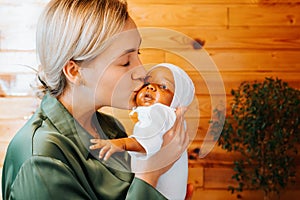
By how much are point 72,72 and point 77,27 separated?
0.34 ft

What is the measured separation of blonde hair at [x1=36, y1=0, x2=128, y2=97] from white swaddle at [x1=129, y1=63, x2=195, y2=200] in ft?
0.40

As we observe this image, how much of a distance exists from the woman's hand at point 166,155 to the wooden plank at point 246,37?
209cm

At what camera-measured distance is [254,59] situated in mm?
3133

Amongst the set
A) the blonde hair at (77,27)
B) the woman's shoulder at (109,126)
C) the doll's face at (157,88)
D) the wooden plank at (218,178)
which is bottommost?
the wooden plank at (218,178)

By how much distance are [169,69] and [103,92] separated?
14 cm

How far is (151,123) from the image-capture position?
3.43ft

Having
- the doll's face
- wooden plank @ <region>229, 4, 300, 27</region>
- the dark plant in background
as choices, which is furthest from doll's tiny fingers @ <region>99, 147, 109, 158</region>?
wooden plank @ <region>229, 4, 300, 27</region>

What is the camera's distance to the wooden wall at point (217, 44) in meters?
3.11

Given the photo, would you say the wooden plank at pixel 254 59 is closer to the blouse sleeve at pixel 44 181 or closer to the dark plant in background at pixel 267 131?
the dark plant in background at pixel 267 131

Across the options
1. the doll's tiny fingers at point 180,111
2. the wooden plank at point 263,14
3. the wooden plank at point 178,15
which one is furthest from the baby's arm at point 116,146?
the wooden plank at point 263,14

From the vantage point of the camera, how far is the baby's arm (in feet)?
3.36

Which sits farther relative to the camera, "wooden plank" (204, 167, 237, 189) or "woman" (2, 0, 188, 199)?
"wooden plank" (204, 167, 237, 189)

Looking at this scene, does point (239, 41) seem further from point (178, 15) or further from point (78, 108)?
point (78, 108)

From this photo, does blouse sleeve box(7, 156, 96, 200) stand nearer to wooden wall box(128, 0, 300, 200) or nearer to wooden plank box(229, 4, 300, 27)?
wooden wall box(128, 0, 300, 200)
